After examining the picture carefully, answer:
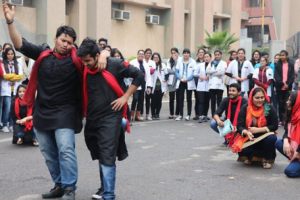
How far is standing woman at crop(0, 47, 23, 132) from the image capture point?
37.6ft

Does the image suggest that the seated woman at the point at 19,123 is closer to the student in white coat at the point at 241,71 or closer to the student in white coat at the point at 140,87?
the student in white coat at the point at 140,87

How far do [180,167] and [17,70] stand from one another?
5562mm


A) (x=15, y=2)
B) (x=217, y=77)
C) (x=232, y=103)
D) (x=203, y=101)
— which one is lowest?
(x=203, y=101)

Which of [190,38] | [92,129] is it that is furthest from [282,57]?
[190,38]

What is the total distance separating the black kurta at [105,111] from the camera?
17.8 ft

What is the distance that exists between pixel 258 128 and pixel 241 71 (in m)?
6.74

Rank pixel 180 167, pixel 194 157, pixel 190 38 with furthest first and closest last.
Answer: pixel 190 38 → pixel 194 157 → pixel 180 167

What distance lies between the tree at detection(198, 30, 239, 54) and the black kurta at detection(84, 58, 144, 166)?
2588 centimetres

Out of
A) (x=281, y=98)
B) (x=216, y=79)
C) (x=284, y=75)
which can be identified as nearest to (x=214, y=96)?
(x=216, y=79)

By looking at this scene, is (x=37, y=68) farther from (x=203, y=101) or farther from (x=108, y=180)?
(x=203, y=101)

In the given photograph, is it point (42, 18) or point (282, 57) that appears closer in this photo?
point (282, 57)

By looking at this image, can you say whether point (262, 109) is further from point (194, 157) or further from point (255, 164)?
point (194, 157)

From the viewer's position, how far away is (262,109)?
7820mm

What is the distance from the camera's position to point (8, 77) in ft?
37.5
